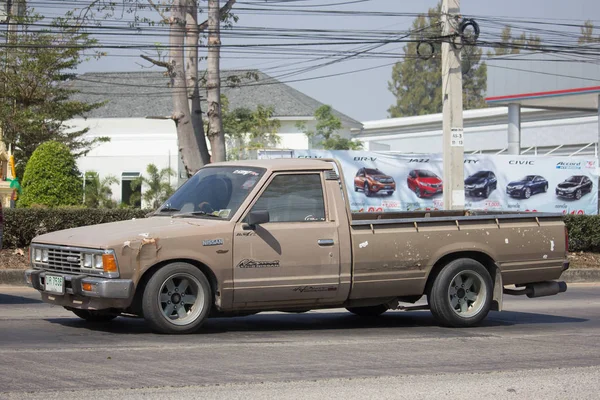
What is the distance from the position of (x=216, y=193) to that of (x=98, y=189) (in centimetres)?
3410

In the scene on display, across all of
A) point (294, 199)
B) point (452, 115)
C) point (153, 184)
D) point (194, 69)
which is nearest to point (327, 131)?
point (153, 184)

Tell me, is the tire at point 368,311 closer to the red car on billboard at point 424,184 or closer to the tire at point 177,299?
the tire at point 177,299

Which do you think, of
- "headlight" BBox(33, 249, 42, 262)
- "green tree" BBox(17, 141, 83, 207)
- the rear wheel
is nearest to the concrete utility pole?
the rear wheel

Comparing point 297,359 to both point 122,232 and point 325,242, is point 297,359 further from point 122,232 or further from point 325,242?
point 122,232

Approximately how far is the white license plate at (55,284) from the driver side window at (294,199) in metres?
2.07

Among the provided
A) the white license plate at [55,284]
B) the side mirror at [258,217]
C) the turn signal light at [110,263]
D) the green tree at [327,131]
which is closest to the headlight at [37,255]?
the white license plate at [55,284]

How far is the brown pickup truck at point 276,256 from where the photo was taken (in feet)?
28.3

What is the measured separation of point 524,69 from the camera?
3219 centimetres

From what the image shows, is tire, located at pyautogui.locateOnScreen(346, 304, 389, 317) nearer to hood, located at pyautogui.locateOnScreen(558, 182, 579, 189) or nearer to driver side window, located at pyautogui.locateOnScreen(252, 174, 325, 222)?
Result: driver side window, located at pyautogui.locateOnScreen(252, 174, 325, 222)

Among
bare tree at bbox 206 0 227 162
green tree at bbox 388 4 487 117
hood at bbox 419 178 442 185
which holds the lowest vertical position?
hood at bbox 419 178 442 185

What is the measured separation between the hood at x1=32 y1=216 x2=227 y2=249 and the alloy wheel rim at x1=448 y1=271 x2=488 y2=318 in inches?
114

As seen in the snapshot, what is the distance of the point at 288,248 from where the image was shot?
30.2 ft

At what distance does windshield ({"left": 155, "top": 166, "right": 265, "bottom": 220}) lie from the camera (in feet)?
30.6

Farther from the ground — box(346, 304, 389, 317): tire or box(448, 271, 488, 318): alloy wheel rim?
box(448, 271, 488, 318): alloy wheel rim
